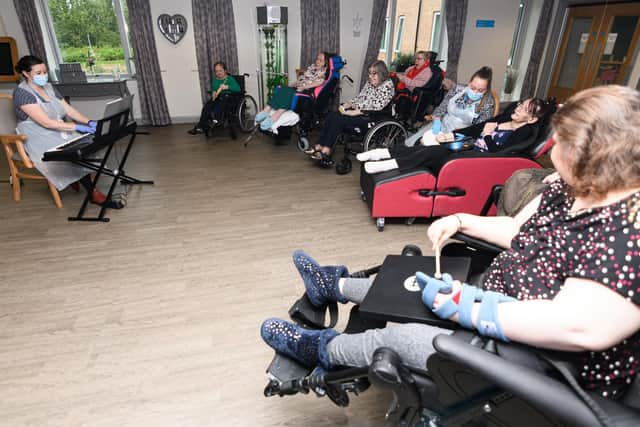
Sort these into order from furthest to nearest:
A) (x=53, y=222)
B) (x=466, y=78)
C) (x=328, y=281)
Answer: (x=466, y=78), (x=53, y=222), (x=328, y=281)

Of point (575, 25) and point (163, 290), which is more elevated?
point (575, 25)

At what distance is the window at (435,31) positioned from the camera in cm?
674

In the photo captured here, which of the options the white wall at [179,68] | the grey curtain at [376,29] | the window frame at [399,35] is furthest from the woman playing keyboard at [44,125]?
the window frame at [399,35]

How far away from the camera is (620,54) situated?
5.74m

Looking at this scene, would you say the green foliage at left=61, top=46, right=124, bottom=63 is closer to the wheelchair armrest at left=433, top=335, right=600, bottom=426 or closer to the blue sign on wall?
the blue sign on wall

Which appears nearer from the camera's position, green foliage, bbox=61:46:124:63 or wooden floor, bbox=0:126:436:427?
wooden floor, bbox=0:126:436:427

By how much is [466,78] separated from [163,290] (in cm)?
663

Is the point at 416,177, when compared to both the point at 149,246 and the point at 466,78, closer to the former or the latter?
the point at 149,246

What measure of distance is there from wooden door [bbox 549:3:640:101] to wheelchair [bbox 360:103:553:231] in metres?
4.51

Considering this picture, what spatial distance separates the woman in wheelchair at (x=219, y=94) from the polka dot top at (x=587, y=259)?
15.2ft

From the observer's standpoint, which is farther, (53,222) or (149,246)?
(53,222)

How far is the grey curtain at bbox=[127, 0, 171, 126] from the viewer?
531 centimetres

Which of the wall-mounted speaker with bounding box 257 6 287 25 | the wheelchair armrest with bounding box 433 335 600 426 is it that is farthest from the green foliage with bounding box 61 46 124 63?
the wheelchair armrest with bounding box 433 335 600 426

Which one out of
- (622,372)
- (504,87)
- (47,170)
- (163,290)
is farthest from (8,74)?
(504,87)
